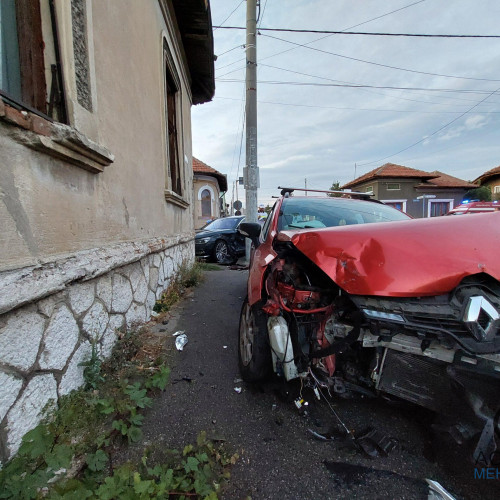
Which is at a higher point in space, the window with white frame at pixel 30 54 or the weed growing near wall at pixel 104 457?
the window with white frame at pixel 30 54

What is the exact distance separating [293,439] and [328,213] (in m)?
1.96

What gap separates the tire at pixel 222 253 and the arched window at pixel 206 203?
10185 mm

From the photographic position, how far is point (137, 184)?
3084 mm

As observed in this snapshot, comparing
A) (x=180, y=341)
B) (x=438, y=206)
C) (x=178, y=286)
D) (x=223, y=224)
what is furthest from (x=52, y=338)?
(x=438, y=206)

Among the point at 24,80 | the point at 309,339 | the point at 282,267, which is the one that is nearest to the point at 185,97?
the point at 24,80

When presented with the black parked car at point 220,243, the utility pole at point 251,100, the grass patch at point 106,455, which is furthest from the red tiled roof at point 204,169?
the grass patch at point 106,455

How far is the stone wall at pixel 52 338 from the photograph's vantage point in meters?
1.29

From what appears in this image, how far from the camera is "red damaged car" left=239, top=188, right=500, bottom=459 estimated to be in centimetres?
114

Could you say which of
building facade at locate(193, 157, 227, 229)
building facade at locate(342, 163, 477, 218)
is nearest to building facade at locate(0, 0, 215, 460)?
building facade at locate(193, 157, 227, 229)

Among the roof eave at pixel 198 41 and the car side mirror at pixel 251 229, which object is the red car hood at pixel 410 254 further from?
the roof eave at pixel 198 41

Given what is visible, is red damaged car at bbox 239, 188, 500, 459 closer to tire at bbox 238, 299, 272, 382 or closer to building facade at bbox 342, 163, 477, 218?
tire at bbox 238, 299, 272, 382

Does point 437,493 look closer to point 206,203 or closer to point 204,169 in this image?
point 204,169

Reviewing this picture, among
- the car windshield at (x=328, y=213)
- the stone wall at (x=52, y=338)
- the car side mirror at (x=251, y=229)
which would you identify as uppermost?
the car windshield at (x=328, y=213)

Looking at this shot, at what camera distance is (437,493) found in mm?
1274
